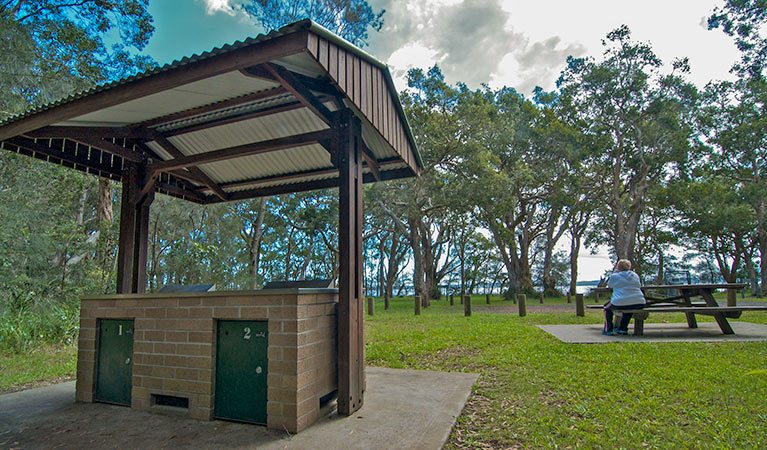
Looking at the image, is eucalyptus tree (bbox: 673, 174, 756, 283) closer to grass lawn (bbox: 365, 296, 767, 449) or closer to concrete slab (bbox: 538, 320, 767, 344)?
concrete slab (bbox: 538, 320, 767, 344)

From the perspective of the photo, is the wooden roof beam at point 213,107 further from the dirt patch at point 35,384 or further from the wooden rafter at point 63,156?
the dirt patch at point 35,384

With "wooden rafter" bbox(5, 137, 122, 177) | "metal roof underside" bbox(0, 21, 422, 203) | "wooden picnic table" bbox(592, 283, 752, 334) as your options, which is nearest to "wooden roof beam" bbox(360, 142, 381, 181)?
"metal roof underside" bbox(0, 21, 422, 203)

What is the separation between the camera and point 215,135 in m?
5.38

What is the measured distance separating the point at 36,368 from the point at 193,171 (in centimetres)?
389

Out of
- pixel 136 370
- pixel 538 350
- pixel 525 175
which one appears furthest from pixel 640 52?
pixel 136 370

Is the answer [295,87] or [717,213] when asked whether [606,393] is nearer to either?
[295,87]

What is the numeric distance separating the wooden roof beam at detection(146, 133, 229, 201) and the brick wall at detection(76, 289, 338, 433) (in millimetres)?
1983

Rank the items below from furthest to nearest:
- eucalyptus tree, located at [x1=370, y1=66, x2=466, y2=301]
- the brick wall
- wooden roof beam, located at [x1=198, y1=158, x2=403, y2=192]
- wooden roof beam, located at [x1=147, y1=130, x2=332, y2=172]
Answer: eucalyptus tree, located at [x1=370, y1=66, x2=466, y2=301] → wooden roof beam, located at [x1=198, y1=158, x2=403, y2=192] → wooden roof beam, located at [x1=147, y1=130, x2=332, y2=172] → the brick wall

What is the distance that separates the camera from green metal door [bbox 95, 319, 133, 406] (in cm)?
423

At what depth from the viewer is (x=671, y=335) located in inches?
286

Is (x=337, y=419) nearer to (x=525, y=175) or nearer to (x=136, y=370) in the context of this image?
(x=136, y=370)

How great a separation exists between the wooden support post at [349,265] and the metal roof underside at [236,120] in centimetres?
22

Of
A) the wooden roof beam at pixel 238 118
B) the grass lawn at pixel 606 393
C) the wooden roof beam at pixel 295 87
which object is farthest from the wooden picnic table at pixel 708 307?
the wooden roof beam at pixel 238 118

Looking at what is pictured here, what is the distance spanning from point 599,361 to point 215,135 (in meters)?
5.85
